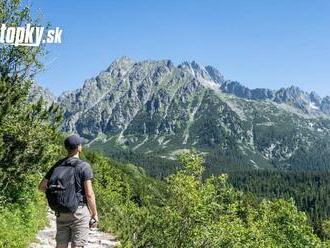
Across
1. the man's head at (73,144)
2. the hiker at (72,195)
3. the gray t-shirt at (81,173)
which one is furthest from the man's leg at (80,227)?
the man's head at (73,144)

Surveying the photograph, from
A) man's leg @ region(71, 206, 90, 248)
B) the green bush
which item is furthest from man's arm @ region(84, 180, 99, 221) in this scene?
the green bush

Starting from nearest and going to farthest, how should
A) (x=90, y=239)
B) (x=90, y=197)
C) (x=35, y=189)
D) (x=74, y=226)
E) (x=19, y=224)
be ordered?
(x=90, y=197) → (x=74, y=226) → (x=19, y=224) → (x=90, y=239) → (x=35, y=189)

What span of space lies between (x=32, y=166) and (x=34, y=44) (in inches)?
220

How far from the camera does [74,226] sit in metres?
10.8

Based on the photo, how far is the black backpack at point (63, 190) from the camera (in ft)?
34.6

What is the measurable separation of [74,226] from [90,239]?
1101 centimetres

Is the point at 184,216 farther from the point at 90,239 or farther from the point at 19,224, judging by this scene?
the point at 19,224

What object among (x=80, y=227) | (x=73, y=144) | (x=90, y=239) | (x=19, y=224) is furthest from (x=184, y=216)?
(x=73, y=144)

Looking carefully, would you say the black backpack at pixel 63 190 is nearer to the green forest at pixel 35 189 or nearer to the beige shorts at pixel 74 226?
the beige shorts at pixel 74 226

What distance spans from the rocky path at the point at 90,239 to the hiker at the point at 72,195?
25.9ft

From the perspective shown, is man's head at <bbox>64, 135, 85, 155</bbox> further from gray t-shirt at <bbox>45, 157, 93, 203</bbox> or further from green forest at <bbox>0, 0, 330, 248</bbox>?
green forest at <bbox>0, 0, 330, 248</bbox>

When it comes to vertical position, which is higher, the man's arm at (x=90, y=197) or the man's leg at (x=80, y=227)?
the man's arm at (x=90, y=197)

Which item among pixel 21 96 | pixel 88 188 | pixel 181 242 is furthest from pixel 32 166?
pixel 88 188

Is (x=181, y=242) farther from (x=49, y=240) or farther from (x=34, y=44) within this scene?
(x=34, y=44)
